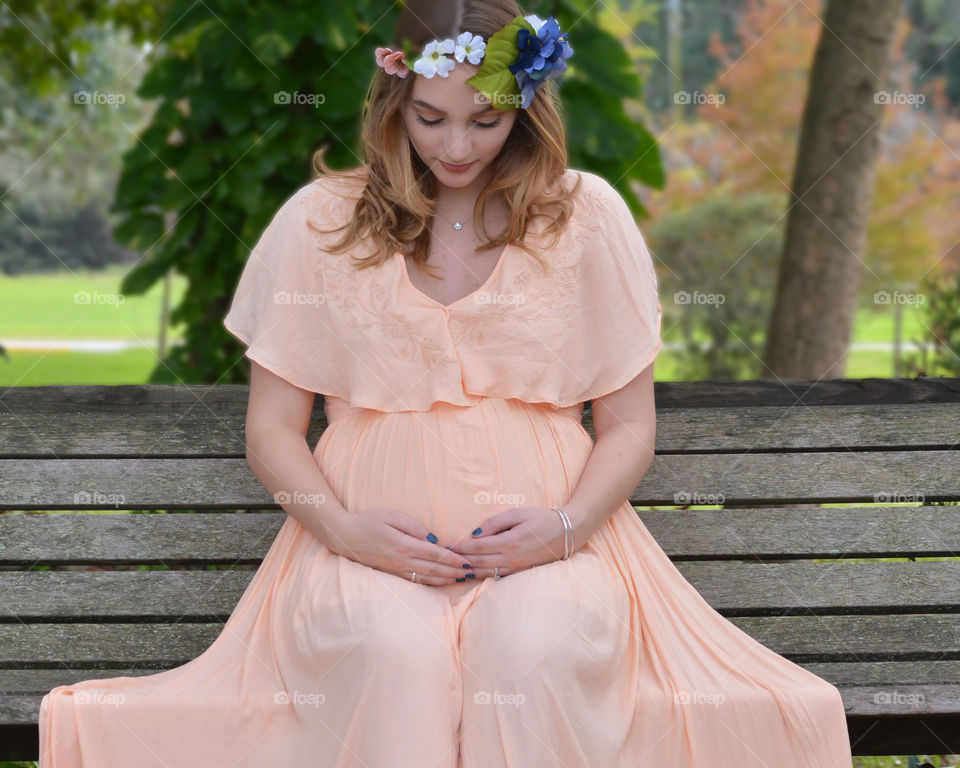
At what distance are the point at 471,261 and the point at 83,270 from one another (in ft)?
51.8

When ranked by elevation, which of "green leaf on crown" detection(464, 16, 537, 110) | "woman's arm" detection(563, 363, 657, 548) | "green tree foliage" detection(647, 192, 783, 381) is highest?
"green leaf on crown" detection(464, 16, 537, 110)

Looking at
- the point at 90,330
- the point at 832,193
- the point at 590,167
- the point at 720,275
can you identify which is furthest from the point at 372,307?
the point at 90,330

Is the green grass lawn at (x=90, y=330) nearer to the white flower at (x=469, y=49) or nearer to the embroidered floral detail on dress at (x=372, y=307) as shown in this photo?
the embroidered floral detail on dress at (x=372, y=307)

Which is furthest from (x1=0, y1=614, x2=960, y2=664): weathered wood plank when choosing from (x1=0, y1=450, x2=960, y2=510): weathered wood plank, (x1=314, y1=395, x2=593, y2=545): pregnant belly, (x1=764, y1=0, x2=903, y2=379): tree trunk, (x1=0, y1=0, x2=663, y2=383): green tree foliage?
(x1=764, y1=0, x2=903, y2=379): tree trunk

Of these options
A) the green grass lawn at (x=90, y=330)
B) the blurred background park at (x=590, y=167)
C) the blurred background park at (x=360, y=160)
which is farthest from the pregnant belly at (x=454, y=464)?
the green grass lawn at (x=90, y=330)

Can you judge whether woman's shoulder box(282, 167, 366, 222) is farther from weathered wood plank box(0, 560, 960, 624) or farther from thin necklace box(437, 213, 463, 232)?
weathered wood plank box(0, 560, 960, 624)

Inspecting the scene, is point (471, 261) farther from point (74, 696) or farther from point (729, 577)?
point (74, 696)

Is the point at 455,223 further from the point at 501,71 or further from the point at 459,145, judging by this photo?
the point at 501,71

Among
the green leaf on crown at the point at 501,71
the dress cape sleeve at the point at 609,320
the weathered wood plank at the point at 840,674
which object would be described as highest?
the green leaf on crown at the point at 501,71

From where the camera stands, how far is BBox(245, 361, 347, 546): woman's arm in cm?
223

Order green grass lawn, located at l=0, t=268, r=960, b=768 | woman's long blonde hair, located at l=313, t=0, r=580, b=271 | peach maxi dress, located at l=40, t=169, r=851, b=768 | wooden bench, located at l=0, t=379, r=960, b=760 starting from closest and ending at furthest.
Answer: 1. peach maxi dress, located at l=40, t=169, r=851, b=768
2. woman's long blonde hair, located at l=313, t=0, r=580, b=271
3. wooden bench, located at l=0, t=379, r=960, b=760
4. green grass lawn, located at l=0, t=268, r=960, b=768

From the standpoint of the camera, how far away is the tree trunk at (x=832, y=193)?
525 centimetres

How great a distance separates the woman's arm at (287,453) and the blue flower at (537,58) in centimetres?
78

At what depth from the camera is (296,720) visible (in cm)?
207
